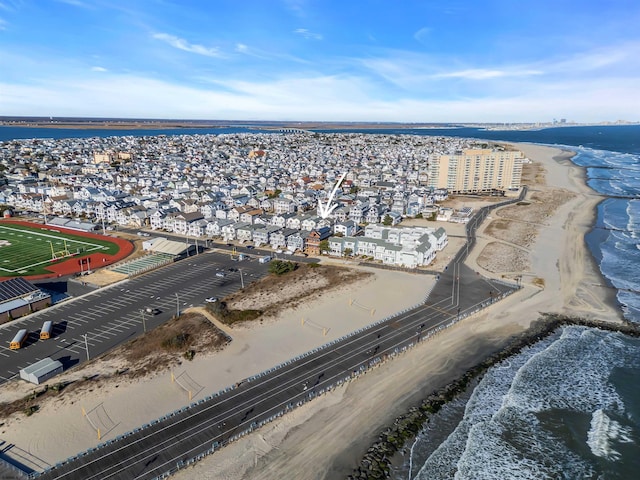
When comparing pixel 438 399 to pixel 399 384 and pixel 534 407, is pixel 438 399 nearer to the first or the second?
pixel 399 384

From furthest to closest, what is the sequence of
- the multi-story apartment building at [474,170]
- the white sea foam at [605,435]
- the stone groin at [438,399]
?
the multi-story apartment building at [474,170]
the white sea foam at [605,435]
the stone groin at [438,399]

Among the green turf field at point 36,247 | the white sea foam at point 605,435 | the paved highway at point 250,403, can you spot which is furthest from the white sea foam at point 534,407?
the green turf field at point 36,247

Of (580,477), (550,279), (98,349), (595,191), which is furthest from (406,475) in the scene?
(595,191)

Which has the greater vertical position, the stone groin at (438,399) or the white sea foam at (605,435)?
the stone groin at (438,399)

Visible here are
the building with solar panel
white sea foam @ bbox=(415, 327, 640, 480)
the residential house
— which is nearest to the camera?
white sea foam @ bbox=(415, 327, 640, 480)

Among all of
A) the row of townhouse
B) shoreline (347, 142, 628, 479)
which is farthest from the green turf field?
shoreline (347, 142, 628, 479)

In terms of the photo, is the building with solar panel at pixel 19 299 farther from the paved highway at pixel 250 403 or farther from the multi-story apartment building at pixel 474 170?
the multi-story apartment building at pixel 474 170

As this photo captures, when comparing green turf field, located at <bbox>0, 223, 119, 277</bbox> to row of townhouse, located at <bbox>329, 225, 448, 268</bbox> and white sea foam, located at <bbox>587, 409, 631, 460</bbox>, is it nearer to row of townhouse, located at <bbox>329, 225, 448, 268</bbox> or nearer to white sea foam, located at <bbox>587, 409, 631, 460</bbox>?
row of townhouse, located at <bbox>329, 225, 448, 268</bbox>
